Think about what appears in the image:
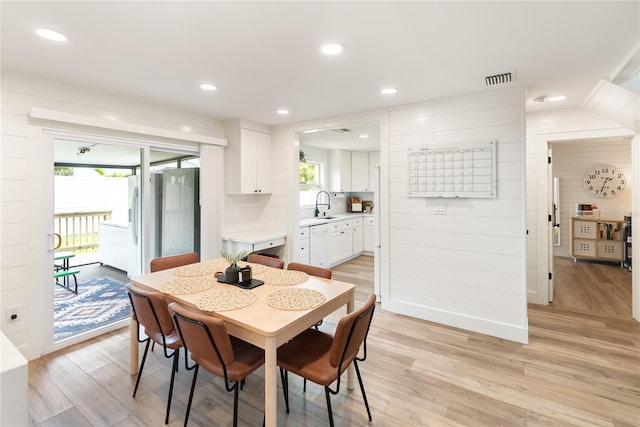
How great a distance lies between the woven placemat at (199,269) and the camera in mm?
2520

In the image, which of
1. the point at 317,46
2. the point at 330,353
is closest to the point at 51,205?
the point at 317,46

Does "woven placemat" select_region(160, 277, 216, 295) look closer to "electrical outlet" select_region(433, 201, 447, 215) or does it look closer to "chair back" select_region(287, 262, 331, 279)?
"chair back" select_region(287, 262, 331, 279)

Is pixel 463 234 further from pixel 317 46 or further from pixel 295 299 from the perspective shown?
pixel 317 46

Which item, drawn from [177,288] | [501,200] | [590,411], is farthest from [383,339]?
[177,288]

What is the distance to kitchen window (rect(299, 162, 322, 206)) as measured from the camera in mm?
6277

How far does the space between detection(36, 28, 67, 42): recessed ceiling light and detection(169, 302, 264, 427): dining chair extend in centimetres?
186

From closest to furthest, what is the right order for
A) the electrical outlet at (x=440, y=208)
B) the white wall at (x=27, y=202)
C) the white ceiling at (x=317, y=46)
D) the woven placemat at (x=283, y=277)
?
the white ceiling at (x=317, y=46) → the woven placemat at (x=283, y=277) → the white wall at (x=27, y=202) → the electrical outlet at (x=440, y=208)

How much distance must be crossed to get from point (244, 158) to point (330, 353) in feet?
10.2

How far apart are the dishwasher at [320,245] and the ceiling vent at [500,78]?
314 cm

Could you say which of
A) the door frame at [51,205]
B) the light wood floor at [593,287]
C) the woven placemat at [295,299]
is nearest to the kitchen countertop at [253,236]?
the door frame at [51,205]

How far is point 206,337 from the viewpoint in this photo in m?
1.56

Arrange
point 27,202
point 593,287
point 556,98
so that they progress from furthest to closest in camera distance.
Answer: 1. point 593,287
2. point 556,98
3. point 27,202

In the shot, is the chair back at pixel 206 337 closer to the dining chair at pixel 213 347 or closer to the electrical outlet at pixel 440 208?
the dining chair at pixel 213 347

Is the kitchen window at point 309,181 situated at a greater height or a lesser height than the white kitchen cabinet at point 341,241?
greater
